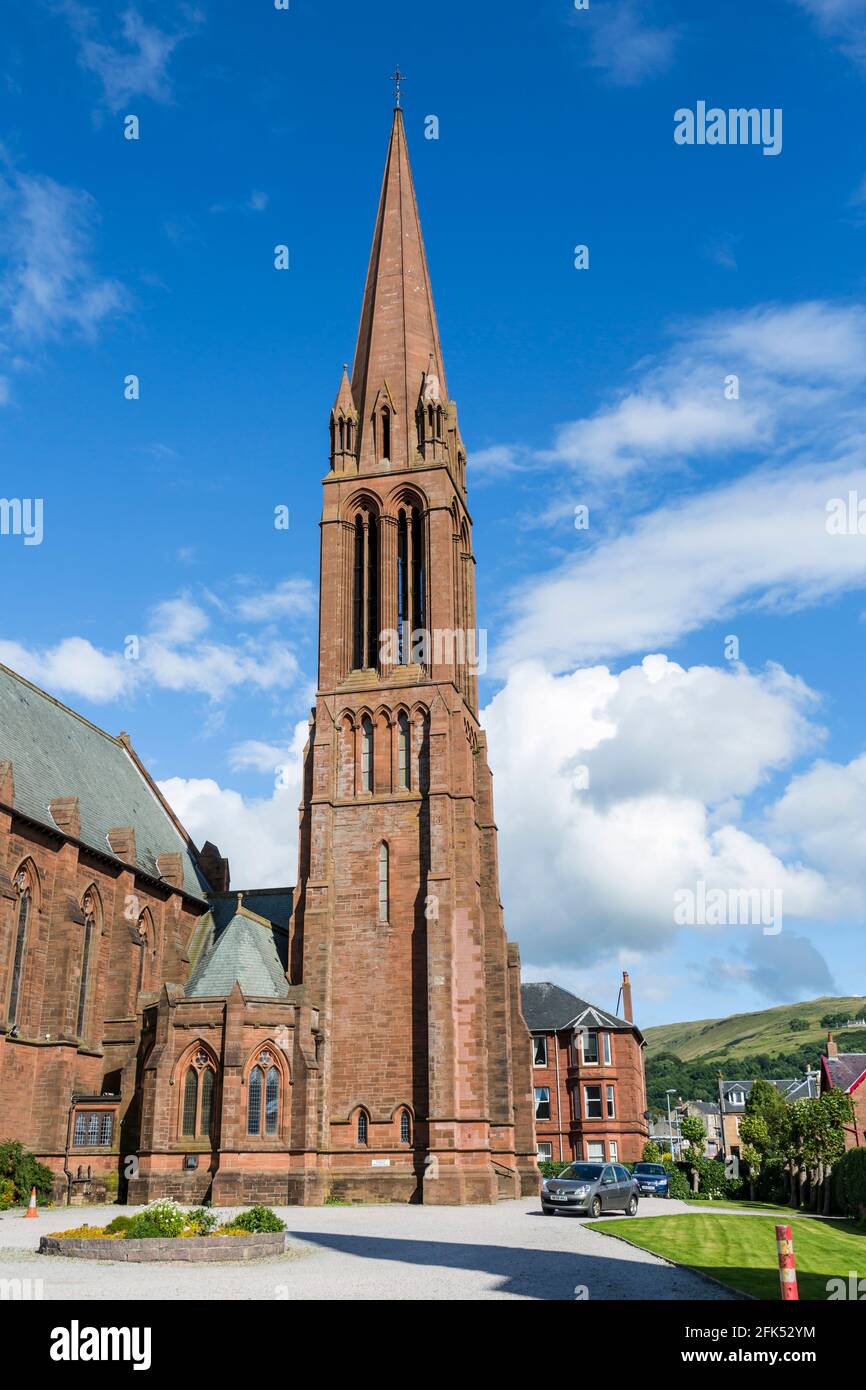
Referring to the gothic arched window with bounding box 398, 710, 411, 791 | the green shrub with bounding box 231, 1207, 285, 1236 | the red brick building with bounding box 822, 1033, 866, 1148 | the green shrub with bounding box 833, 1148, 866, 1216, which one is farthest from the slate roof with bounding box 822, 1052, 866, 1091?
the green shrub with bounding box 231, 1207, 285, 1236

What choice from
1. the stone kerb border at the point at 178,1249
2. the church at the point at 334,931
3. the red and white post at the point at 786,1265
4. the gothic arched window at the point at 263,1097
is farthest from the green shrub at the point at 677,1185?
the red and white post at the point at 786,1265

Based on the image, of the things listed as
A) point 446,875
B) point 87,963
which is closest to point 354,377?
point 446,875

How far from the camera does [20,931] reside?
4025 centimetres

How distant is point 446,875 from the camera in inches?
1715

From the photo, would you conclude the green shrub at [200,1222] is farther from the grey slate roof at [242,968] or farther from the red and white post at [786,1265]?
the grey slate roof at [242,968]

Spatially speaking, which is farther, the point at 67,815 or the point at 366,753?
the point at 366,753

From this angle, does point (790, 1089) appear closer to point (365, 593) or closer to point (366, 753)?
point (366, 753)

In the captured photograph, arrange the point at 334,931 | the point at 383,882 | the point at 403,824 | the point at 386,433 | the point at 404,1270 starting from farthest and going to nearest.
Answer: the point at 386,433, the point at 403,824, the point at 383,882, the point at 334,931, the point at 404,1270

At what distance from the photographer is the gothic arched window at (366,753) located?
154 ft

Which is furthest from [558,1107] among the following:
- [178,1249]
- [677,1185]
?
[178,1249]

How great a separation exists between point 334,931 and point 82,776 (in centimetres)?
1340

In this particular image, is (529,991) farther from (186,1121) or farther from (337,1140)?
(186,1121)

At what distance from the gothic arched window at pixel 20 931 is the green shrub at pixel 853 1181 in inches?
1114
